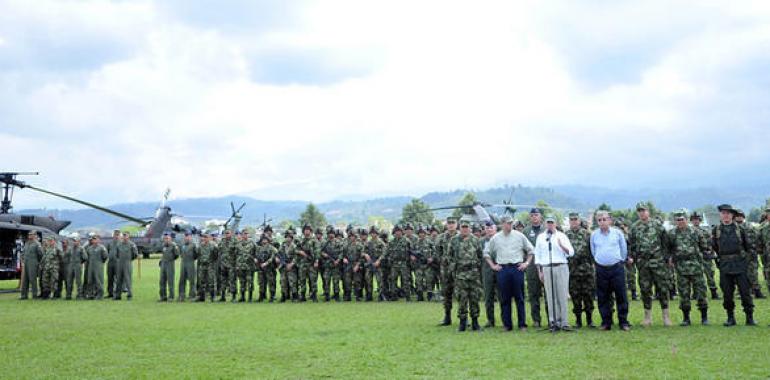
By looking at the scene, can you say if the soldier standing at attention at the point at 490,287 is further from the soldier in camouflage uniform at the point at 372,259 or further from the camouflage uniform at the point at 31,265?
the camouflage uniform at the point at 31,265

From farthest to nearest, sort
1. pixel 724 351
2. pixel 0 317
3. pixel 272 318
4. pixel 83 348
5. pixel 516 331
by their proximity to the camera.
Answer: pixel 0 317 < pixel 272 318 < pixel 516 331 < pixel 83 348 < pixel 724 351

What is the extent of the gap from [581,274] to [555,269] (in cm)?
82

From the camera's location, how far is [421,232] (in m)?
16.8

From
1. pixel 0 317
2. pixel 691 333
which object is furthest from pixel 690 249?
pixel 0 317

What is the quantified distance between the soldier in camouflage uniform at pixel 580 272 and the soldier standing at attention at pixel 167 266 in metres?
11.3

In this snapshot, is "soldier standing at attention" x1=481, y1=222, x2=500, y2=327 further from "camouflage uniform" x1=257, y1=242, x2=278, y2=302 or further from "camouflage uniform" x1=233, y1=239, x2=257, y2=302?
"camouflage uniform" x1=233, y1=239, x2=257, y2=302

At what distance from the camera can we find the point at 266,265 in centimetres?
1741

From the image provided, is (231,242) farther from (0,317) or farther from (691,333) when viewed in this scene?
(691,333)

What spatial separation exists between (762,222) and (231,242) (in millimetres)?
13295

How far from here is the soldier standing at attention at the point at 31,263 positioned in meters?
19.0

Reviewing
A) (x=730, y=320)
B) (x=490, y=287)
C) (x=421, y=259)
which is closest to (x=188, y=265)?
(x=421, y=259)

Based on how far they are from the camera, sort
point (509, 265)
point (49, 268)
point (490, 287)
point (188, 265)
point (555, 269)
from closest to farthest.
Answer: point (555, 269), point (509, 265), point (490, 287), point (188, 265), point (49, 268)

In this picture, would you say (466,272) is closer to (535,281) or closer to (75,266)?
(535,281)

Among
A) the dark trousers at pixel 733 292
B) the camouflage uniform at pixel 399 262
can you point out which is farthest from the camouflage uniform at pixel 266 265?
the dark trousers at pixel 733 292
